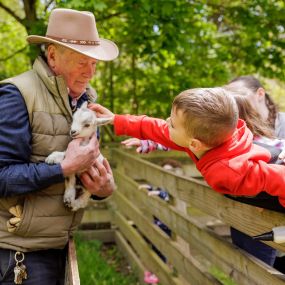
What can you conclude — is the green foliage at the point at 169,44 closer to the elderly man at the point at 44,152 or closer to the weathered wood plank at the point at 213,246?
the elderly man at the point at 44,152

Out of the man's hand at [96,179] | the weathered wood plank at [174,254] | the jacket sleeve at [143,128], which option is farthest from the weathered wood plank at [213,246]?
the man's hand at [96,179]

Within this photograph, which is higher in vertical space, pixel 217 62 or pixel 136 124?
pixel 136 124

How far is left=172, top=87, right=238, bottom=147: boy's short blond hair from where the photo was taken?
1928 mm

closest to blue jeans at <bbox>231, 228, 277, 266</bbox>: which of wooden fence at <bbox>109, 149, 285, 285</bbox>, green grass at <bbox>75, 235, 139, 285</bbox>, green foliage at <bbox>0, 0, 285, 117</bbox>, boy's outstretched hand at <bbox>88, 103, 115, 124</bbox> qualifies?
wooden fence at <bbox>109, 149, 285, 285</bbox>

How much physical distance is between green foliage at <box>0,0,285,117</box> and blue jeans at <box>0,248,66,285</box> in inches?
88.3

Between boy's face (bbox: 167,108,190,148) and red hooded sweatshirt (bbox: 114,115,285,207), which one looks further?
boy's face (bbox: 167,108,190,148)

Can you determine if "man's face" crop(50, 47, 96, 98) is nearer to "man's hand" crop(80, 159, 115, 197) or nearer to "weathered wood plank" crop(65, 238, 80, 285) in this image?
"man's hand" crop(80, 159, 115, 197)

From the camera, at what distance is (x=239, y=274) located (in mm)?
2547

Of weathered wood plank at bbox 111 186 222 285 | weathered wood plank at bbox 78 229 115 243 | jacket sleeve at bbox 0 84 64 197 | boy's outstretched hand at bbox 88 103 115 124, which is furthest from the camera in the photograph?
weathered wood plank at bbox 78 229 115 243

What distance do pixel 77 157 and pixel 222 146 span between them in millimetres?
727

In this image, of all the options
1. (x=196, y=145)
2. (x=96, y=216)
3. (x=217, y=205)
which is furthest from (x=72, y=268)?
(x=96, y=216)

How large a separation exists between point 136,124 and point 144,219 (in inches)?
92.7

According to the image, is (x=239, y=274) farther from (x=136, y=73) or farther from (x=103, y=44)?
(x=136, y=73)

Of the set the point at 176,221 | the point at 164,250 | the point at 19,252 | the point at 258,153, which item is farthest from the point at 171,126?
the point at 164,250
